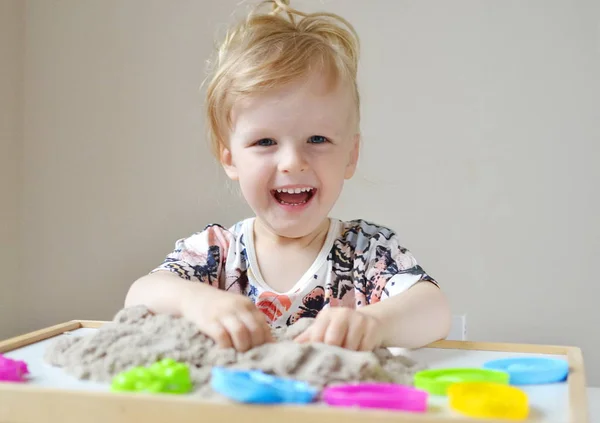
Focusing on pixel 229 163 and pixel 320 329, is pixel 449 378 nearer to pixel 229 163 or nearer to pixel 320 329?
pixel 320 329

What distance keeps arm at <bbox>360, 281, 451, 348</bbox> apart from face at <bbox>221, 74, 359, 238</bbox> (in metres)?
0.20

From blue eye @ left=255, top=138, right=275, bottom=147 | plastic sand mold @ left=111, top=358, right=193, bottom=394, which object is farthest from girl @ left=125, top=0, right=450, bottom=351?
plastic sand mold @ left=111, top=358, right=193, bottom=394

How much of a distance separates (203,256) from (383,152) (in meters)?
0.82

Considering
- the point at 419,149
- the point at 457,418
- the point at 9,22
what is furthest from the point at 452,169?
the point at 457,418

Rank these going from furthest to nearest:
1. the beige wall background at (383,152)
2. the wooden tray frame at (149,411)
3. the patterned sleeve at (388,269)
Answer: the beige wall background at (383,152), the patterned sleeve at (388,269), the wooden tray frame at (149,411)

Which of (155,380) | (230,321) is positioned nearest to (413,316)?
(230,321)

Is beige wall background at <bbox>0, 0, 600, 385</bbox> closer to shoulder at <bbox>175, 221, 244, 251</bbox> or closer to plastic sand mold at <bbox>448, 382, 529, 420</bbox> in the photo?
shoulder at <bbox>175, 221, 244, 251</bbox>

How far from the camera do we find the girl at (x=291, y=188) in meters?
0.92

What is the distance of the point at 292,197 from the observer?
0.98 meters

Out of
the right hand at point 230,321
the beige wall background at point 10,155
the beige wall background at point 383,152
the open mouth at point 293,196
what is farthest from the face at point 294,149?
the beige wall background at point 10,155

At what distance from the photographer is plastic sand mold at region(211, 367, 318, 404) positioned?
1.46 feet

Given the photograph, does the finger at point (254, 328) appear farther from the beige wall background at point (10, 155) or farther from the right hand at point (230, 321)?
the beige wall background at point (10, 155)

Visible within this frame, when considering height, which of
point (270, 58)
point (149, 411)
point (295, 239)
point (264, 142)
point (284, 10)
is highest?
point (284, 10)

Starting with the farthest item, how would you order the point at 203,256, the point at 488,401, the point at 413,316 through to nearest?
the point at 203,256 → the point at 413,316 → the point at 488,401
